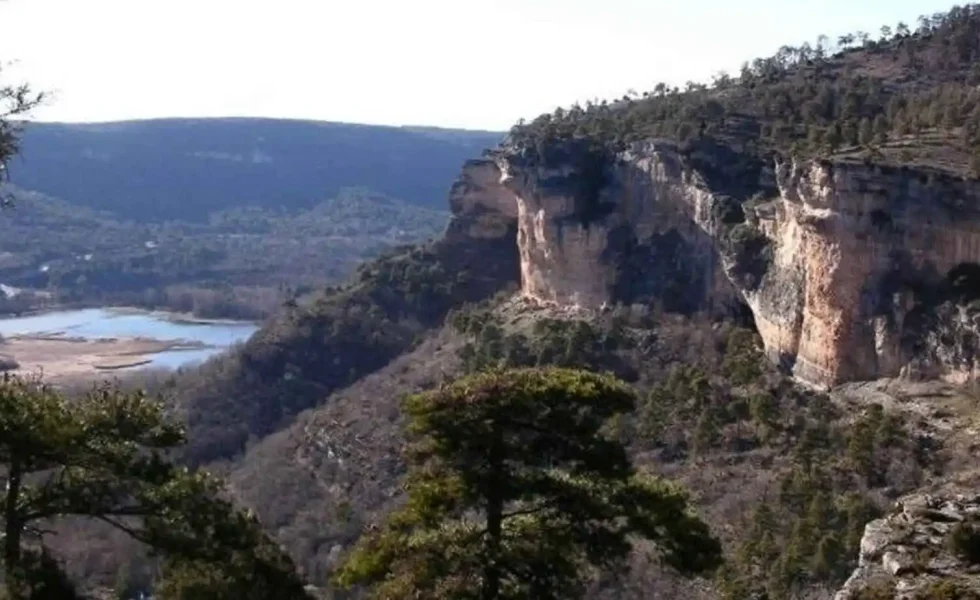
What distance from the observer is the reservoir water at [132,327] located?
326 feet

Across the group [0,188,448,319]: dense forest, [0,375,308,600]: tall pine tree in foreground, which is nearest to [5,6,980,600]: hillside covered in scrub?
[0,375,308,600]: tall pine tree in foreground

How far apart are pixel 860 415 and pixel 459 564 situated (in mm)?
22355

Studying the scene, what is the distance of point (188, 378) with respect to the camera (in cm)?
6100

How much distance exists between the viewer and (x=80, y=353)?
9062 centimetres

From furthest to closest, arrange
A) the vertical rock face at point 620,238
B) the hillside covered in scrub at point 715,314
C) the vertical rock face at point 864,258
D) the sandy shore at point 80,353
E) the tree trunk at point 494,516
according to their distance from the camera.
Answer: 1. the sandy shore at point 80,353
2. the vertical rock face at point 620,238
3. the vertical rock face at point 864,258
4. the hillside covered in scrub at point 715,314
5. the tree trunk at point 494,516

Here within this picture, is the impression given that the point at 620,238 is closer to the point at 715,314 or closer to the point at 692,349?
the point at 715,314

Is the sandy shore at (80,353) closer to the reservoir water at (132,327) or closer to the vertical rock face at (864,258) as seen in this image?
the reservoir water at (132,327)

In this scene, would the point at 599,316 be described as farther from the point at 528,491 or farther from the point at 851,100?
the point at 528,491

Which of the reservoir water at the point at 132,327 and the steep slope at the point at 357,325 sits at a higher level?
the steep slope at the point at 357,325

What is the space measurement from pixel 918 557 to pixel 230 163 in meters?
177

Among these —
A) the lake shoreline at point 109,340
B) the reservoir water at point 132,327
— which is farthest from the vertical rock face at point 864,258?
the reservoir water at point 132,327

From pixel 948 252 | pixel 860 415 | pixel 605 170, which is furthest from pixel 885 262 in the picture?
pixel 605 170

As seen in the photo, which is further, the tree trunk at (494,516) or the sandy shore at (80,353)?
the sandy shore at (80,353)

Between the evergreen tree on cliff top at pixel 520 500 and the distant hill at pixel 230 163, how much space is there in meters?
155
